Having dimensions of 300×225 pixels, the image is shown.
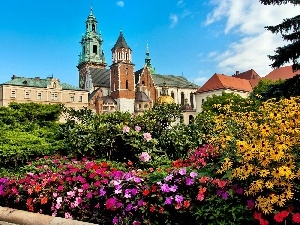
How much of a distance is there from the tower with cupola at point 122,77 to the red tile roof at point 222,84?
12693 mm

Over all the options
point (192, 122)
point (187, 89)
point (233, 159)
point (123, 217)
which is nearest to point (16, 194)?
point (123, 217)

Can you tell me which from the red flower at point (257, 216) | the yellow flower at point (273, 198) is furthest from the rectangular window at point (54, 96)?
the yellow flower at point (273, 198)

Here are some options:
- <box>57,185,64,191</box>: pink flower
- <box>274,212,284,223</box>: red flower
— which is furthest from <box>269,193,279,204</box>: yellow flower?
<box>57,185,64,191</box>: pink flower

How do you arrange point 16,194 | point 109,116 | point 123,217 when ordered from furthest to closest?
point 109,116 → point 16,194 → point 123,217

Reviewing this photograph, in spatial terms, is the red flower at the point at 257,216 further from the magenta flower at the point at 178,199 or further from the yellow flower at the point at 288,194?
the magenta flower at the point at 178,199

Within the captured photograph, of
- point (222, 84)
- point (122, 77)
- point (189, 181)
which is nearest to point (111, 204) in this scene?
point (189, 181)

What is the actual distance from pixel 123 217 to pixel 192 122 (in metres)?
4.48

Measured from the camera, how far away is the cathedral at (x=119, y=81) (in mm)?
62938

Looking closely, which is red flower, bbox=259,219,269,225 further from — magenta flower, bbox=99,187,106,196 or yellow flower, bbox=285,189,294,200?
magenta flower, bbox=99,187,106,196

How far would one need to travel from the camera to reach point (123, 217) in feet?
12.0

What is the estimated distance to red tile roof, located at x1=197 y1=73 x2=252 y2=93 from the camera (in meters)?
59.8

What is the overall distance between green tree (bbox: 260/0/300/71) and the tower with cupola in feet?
152

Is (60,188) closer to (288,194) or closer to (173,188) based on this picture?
(173,188)

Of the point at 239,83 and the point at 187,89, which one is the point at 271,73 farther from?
the point at 187,89
